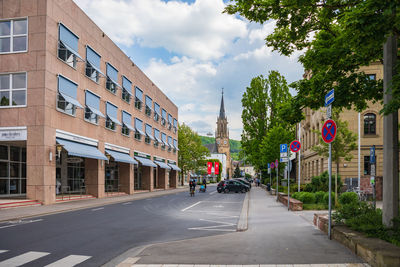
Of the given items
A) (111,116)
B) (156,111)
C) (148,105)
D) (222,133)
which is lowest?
(111,116)

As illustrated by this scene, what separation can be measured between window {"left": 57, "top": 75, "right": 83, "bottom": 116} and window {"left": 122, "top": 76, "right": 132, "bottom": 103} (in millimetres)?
11194

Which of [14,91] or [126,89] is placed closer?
[14,91]

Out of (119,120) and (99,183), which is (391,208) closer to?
(99,183)

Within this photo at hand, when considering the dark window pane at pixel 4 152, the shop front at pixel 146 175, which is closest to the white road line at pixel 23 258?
the dark window pane at pixel 4 152

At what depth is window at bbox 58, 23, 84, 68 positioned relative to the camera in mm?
23625

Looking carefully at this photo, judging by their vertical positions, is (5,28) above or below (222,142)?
above

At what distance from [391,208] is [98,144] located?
83.4 ft

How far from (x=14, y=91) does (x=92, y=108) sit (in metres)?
6.99

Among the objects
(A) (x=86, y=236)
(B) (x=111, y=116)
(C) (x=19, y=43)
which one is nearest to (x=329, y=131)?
(A) (x=86, y=236)

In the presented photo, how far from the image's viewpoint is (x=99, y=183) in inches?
1136

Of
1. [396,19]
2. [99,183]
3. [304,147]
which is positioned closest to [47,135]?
[99,183]

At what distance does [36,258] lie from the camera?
7.03 m

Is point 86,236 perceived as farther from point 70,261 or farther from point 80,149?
point 80,149

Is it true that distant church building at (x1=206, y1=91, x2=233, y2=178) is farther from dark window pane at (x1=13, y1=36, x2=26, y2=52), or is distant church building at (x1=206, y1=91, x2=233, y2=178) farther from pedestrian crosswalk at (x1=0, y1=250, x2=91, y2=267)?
pedestrian crosswalk at (x1=0, y1=250, x2=91, y2=267)
